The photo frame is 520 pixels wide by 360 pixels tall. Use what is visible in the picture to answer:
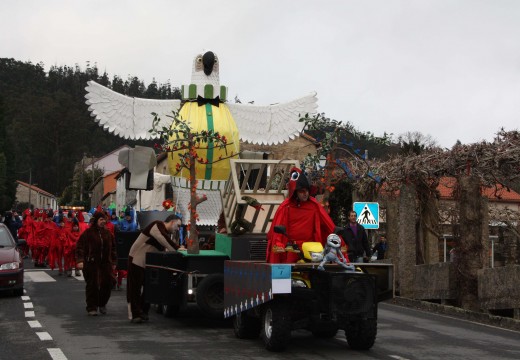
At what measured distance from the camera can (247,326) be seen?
12.4 meters

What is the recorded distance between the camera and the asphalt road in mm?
10977

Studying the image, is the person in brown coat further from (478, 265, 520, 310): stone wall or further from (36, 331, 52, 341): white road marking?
(478, 265, 520, 310): stone wall

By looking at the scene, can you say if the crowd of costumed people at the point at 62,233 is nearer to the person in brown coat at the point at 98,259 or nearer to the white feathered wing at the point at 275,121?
the white feathered wing at the point at 275,121

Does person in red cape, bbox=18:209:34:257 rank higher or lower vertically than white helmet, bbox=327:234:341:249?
higher

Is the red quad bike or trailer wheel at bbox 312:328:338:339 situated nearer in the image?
the red quad bike

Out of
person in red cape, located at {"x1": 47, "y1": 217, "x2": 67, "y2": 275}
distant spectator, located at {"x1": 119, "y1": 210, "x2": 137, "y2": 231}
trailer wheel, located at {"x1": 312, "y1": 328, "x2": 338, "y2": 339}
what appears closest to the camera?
trailer wheel, located at {"x1": 312, "y1": 328, "x2": 338, "y2": 339}

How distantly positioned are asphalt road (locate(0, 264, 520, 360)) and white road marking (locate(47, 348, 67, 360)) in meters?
0.01

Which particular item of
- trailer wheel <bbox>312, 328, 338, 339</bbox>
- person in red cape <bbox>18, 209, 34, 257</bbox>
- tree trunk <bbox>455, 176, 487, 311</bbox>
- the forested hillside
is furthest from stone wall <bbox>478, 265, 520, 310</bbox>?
the forested hillside

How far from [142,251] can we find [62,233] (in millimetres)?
11613

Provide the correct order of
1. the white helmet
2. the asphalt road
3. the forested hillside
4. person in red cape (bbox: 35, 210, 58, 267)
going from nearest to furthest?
the asphalt road, the white helmet, person in red cape (bbox: 35, 210, 58, 267), the forested hillside

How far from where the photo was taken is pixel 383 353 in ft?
36.9

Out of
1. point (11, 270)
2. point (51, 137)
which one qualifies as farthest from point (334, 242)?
point (51, 137)

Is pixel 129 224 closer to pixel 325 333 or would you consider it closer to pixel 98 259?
pixel 98 259

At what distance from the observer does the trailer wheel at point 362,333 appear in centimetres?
1138
